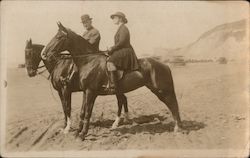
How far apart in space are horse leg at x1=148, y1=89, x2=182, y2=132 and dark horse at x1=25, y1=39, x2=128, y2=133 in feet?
0.46

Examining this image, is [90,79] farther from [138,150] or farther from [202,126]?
[202,126]

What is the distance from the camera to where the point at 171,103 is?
2.09 m

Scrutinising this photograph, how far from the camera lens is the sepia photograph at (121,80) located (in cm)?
207

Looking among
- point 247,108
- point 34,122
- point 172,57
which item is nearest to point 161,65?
point 172,57

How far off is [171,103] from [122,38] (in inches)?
12.7

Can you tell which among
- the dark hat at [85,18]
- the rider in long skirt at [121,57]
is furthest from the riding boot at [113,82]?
the dark hat at [85,18]

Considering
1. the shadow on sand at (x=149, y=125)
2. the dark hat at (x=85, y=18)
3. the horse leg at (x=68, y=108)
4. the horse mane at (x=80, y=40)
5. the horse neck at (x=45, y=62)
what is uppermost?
the dark hat at (x=85, y=18)

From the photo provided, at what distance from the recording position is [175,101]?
2.09 meters

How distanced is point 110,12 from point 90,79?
28 centimetres

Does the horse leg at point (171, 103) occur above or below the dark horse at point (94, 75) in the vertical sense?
below

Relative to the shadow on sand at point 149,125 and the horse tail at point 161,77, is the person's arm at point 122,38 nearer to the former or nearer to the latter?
the horse tail at point 161,77

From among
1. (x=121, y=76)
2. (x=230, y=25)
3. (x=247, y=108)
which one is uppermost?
(x=230, y=25)

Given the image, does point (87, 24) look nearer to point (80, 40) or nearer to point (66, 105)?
point (80, 40)

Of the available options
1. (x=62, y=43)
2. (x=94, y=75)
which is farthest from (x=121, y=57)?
(x=62, y=43)
